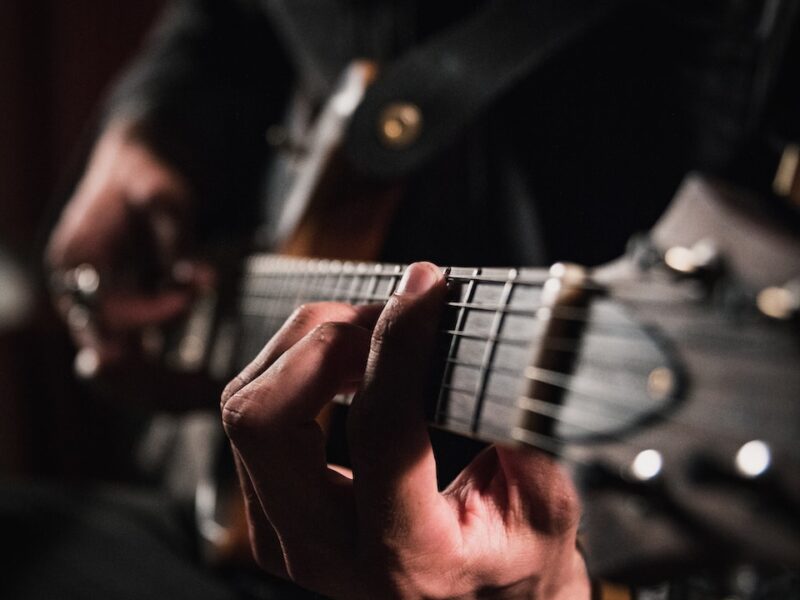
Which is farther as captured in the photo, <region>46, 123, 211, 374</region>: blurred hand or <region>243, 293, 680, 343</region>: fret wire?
<region>46, 123, 211, 374</region>: blurred hand

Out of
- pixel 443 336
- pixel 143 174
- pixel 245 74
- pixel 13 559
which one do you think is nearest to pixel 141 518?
pixel 13 559

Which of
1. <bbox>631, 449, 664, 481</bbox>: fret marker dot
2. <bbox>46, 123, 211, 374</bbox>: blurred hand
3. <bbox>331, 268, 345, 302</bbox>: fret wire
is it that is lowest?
<bbox>46, 123, 211, 374</bbox>: blurred hand

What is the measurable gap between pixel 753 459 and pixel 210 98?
866mm

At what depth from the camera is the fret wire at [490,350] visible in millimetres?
225

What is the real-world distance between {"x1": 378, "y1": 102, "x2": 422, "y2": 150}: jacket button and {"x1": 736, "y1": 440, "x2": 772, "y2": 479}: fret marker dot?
11.2 inches

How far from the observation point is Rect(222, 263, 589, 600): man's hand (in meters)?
0.22

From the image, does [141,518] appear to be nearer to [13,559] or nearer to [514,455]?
[13,559]

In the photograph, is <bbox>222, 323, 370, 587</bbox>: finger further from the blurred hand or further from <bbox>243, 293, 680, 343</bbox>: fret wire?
the blurred hand

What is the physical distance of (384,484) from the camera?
0.76 ft

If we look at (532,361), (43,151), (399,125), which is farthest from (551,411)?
(43,151)

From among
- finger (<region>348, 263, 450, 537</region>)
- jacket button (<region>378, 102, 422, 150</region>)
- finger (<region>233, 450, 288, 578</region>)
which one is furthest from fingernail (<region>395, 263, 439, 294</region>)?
jacket button (<region>378, 102, 422, 150</region>)

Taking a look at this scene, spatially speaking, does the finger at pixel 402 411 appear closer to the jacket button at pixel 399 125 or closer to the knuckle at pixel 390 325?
the knuckle at pixel 390 325

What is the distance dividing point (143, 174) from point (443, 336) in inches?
28.6

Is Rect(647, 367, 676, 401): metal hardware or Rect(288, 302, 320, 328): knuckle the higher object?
Rect(288, 302, 320, 328): knuckle
